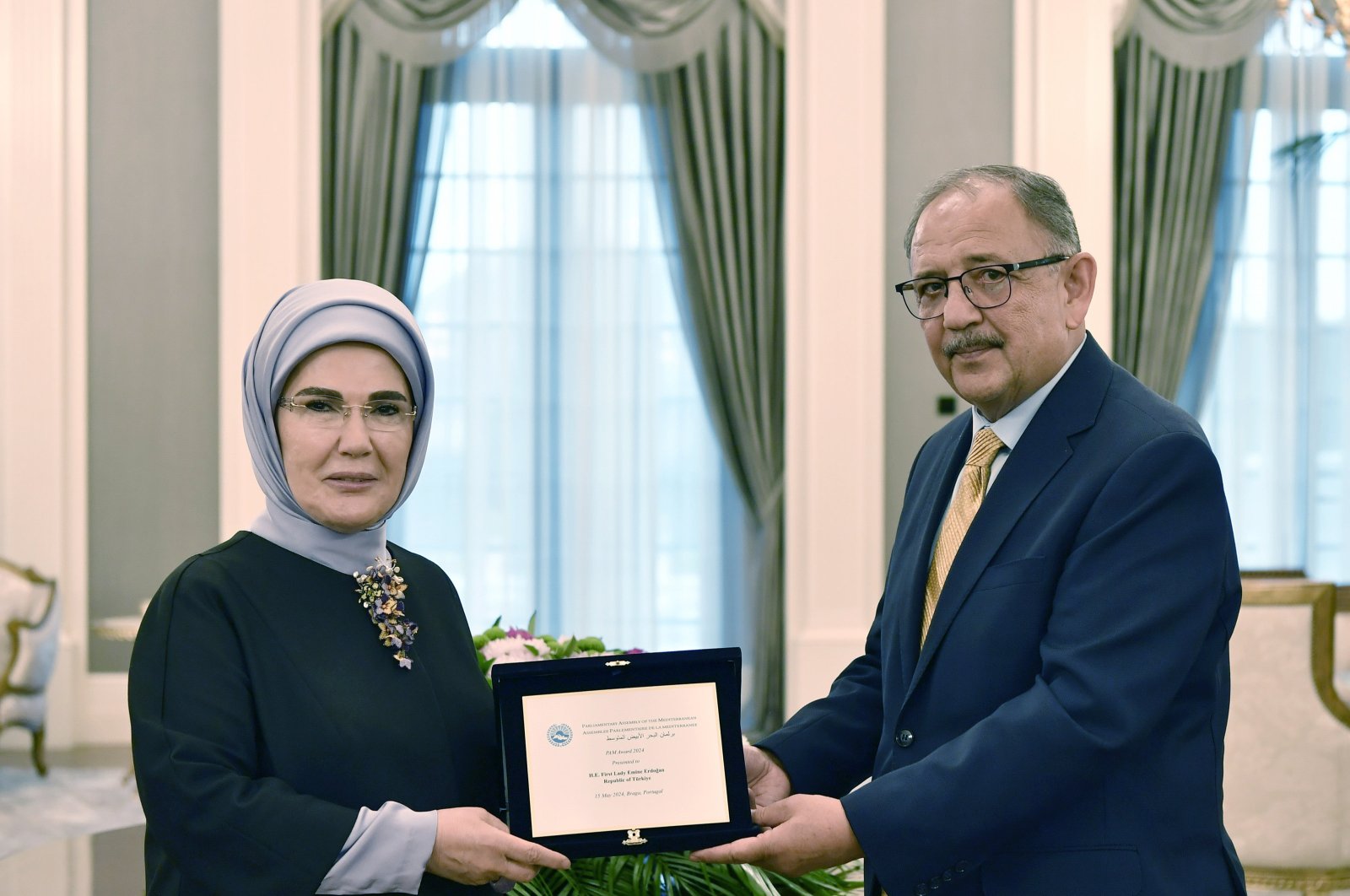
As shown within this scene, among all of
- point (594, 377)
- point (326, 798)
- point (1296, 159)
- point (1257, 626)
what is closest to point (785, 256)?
point (594, 377)

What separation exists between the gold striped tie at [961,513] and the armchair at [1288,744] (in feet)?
7.06

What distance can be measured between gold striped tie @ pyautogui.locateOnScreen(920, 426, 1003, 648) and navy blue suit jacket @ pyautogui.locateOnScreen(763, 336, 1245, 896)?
0.09 metres

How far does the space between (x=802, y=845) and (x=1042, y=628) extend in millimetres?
468

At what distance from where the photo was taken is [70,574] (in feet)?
22.0

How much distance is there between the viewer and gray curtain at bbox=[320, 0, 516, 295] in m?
6.84

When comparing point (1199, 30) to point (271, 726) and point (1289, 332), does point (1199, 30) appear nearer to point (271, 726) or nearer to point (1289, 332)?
point (1289, 332)

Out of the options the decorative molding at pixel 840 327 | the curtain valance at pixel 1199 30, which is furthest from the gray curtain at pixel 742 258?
the curtain valance at pixel 1199 30

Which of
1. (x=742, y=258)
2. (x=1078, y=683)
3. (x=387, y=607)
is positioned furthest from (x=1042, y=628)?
(x=742, y=258)

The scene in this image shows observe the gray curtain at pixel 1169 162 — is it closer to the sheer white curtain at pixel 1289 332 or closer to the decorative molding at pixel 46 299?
the sheer white curtain at pixel 1289 332

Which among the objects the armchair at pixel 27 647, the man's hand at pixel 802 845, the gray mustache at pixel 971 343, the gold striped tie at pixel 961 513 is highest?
the gray mustache at pixel 971 343

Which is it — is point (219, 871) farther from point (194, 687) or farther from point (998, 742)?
point (998, 742)

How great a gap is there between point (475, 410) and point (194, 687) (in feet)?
17.7

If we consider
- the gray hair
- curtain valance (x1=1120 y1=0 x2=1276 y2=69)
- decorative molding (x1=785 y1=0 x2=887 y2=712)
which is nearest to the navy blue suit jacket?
the gray hair

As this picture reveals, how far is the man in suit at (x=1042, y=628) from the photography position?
5.84 ft
